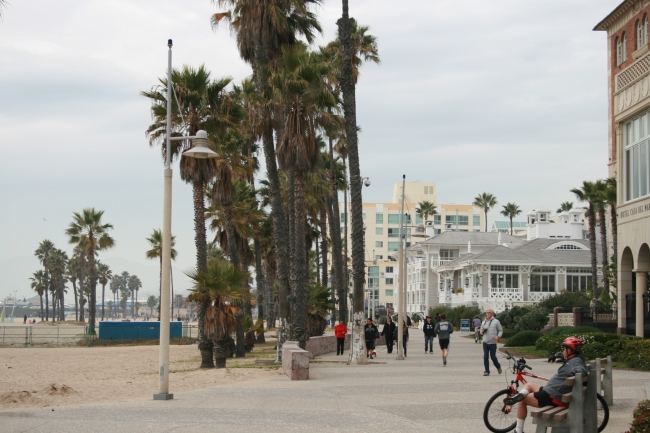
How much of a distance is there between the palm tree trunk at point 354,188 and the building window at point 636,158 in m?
9.56

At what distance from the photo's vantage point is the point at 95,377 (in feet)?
78.8

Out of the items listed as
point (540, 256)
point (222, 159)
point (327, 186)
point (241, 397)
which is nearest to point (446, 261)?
point (540, 256)

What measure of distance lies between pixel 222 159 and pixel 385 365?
10.1 metres

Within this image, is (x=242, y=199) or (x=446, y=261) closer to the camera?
(x=242, y=199)

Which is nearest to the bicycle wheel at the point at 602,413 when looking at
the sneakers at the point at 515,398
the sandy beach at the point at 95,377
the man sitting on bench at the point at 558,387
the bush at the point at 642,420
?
the man sitting on bench at the point at 558,387

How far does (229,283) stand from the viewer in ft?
79.1

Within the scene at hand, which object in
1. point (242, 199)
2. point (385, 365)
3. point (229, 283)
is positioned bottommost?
point (385, 365)

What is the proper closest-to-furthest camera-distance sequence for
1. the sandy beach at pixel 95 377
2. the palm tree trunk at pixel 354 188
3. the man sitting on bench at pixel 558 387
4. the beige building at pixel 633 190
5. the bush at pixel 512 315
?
1. the man sitting on bench at pixel 558 387
2. the sandy beach at pixel 95 377
3. the palm tree trunk at pixel 354 188
4. the beige building at pixel 633 190
5. the bush at pixel 512 315

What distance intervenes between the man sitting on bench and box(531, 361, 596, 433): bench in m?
0.08

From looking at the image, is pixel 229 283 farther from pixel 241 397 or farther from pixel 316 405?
pixel 316 405

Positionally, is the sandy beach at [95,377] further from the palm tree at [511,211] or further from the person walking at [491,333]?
the palm tree at [511,211]

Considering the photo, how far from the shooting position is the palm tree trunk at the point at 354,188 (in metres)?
24.9

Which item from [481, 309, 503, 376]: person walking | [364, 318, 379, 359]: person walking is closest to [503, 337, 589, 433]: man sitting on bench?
[481, 309, 503, 376]: person walking

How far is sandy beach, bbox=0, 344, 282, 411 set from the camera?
1611 cm
